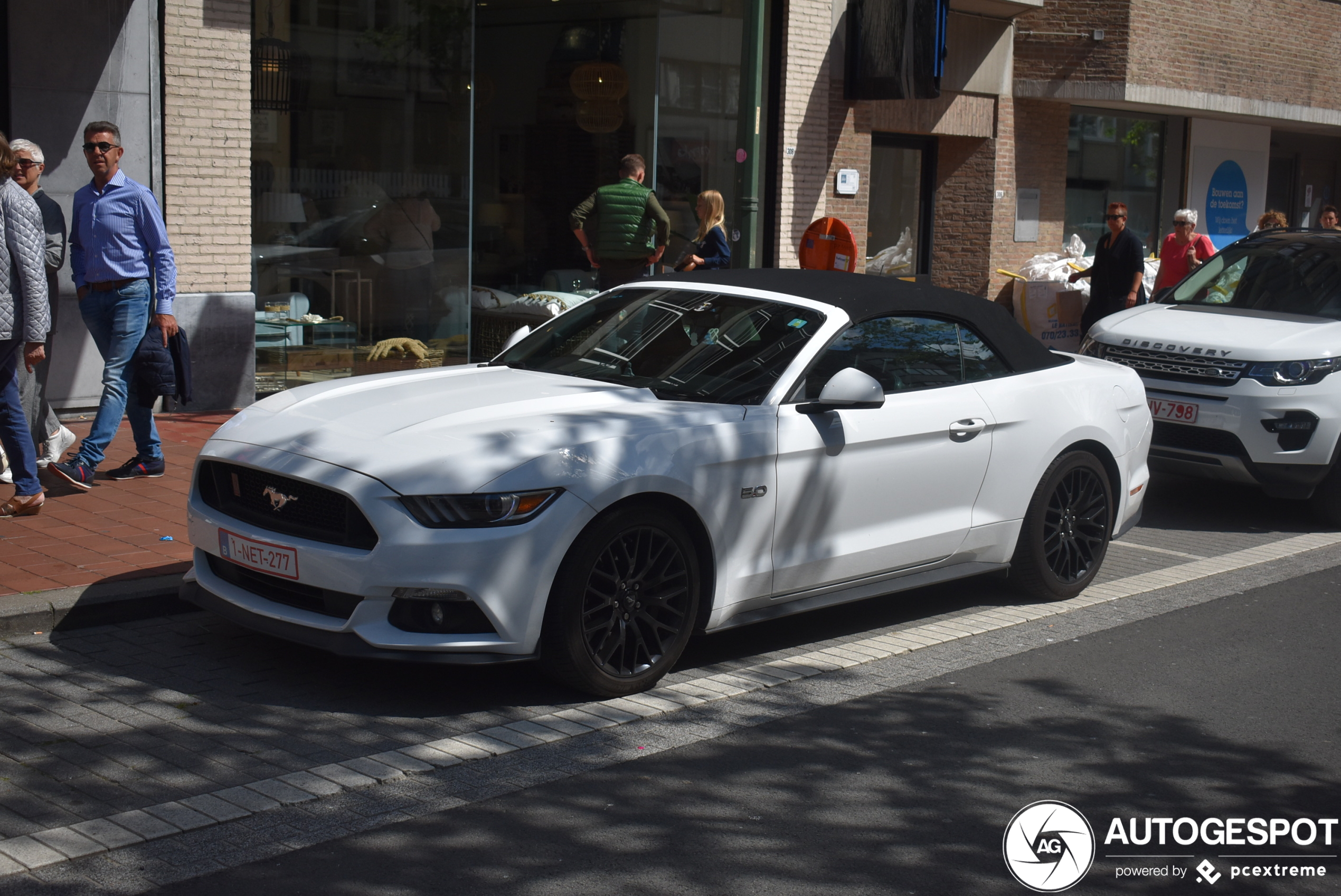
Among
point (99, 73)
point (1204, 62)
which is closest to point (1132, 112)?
point (1204, 62)

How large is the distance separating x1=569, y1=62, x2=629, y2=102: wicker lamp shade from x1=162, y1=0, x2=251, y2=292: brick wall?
503 cm

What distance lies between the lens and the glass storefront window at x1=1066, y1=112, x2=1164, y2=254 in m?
19.9

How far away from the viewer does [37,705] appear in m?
4.98

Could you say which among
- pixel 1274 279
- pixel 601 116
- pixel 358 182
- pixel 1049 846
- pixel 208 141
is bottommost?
pixel 1049 846

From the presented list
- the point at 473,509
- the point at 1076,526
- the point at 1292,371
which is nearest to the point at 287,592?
the point at 473,509

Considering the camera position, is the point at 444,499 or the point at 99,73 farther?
the point at 99,73

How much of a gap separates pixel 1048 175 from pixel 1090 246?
1747 mm

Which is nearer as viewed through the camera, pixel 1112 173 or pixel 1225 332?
pixel 1225 332

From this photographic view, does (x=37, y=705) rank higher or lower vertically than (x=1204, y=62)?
lower

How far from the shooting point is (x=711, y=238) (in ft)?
38.3

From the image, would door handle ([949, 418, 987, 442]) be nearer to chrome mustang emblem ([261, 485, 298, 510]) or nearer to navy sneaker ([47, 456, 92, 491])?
chrome mustang emblem ([261, 485, 298, 510])

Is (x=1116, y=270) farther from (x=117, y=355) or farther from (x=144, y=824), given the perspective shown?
(x=144, y=824)

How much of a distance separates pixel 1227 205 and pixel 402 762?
2124 cm

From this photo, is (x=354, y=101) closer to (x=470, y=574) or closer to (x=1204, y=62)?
(x=470, y=574)
